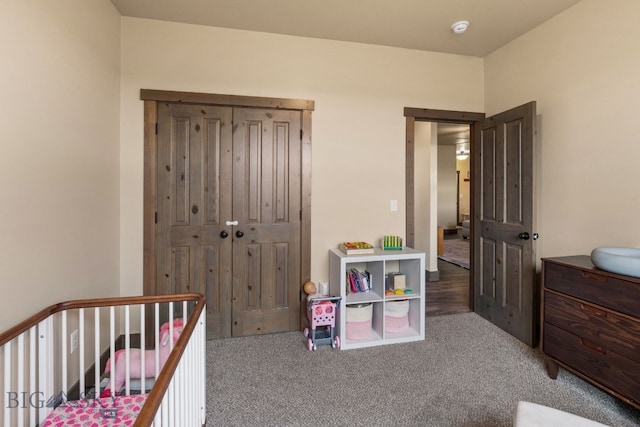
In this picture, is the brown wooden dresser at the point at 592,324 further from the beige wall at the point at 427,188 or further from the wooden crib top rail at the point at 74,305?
the beige wall at the point at 427,188

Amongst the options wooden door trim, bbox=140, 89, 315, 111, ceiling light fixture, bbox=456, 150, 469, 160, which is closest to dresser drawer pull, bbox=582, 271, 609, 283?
wooden door trim, bbox=140, 89, 315, 111

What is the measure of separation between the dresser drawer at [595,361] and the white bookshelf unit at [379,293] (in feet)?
3.02

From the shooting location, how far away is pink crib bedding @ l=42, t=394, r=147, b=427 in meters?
1.42

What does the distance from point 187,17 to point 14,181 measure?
6.16 ft

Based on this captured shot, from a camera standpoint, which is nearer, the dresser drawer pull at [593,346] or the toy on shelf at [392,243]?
the dresser drawer pull at [593,346]

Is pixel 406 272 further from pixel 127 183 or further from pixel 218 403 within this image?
pixel 127 183

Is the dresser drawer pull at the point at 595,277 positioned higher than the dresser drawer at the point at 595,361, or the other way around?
the dresser drawer pull at the point at 595,277

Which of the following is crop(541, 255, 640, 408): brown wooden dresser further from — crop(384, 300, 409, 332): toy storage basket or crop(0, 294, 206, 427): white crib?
crop(0, 294, 206, 427): white crib

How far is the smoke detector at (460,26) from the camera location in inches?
100

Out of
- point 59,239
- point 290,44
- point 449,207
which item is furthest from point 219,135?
point 449,207

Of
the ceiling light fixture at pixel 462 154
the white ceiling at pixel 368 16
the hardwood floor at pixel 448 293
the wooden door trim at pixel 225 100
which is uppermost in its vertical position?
the ceiling light fixture at pixel 462 154

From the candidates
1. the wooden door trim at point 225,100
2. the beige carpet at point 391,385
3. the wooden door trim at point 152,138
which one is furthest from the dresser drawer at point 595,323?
the wooden door trim at point 152,138

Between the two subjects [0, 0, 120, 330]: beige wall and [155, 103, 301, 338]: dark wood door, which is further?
[155, 103, 301, 338]: dark wood door

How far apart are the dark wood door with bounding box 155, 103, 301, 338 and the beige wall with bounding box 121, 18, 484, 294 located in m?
0.19
